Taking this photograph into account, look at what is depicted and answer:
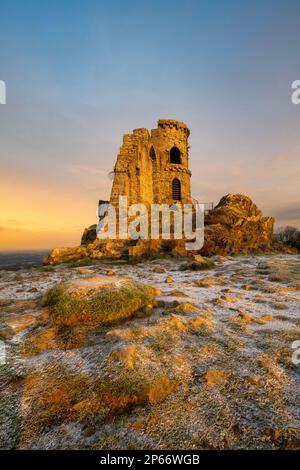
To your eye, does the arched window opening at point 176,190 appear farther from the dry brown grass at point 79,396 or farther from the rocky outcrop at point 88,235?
the dry brown grass at point 79,396

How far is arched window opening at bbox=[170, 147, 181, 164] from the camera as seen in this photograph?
29.7 m

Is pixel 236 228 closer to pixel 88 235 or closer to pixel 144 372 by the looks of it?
pixel 88 235

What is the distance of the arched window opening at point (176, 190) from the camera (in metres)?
29.1

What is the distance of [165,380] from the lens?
2.28 meters

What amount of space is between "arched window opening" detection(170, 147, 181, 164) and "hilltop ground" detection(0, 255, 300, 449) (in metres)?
Answer: 27.7

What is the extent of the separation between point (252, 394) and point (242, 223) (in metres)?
17.0

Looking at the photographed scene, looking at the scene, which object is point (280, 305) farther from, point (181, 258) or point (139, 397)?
point (181, 258)

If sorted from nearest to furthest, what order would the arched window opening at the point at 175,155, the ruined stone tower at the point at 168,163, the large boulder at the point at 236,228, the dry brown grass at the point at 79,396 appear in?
the dry brown grass at the point at 79,396 < the large boulder at the point at 236,228 < the ruined stone tower at the point at 168,163 < the arched window opening at the point at 175,155

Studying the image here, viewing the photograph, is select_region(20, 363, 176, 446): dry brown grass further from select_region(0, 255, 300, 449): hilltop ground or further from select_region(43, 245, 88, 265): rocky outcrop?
select_region(43, 245, 88, 265): rocky outcrop

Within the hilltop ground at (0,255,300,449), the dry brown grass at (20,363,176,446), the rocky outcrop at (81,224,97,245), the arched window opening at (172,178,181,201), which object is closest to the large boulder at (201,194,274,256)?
the arched window opening at (172,178,181,201)

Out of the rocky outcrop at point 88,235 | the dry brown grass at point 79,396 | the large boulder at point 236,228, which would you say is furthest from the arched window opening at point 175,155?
the dry brown grass at point 79,396

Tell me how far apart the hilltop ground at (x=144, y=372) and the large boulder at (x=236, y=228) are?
966 cm

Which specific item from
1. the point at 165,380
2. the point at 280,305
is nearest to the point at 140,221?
the point at 280,305
